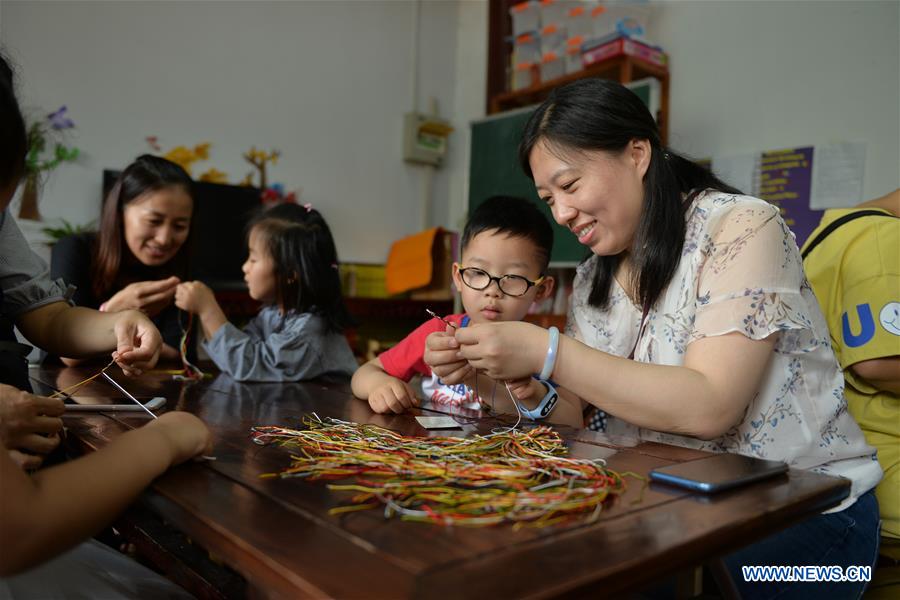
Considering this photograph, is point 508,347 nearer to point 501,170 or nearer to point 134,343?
point 134,343

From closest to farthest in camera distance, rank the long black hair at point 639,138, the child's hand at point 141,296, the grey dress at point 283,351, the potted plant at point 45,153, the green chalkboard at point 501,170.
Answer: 1. the long black hair at point 639,138
2. the grey dress at point 283,351
3. the child's hand at point 141,296
4. the potted plant at point 45,153
5. the green chalkboard at point 501,170

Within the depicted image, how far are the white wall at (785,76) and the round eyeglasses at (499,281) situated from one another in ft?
7.56

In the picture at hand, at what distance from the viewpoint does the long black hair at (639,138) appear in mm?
1231

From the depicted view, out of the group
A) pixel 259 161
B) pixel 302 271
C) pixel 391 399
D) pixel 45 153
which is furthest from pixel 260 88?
pixel 391 399

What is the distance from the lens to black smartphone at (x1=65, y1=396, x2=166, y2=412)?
112cm

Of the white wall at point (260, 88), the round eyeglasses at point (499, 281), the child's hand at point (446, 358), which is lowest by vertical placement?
the child's hand at point (446, 358)

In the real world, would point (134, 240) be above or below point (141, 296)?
above

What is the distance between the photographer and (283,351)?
68.7 inches

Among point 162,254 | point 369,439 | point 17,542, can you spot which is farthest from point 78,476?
point 162,254

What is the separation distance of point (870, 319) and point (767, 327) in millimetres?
440

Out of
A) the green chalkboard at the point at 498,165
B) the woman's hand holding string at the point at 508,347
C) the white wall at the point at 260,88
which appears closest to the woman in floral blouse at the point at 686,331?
the woman's hand holding string at the point at 508,347

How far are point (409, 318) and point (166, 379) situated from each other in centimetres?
323

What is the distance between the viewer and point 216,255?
157 inches

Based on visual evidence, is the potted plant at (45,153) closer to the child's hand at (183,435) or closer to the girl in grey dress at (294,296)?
the girl in grey dress at (294,296)
